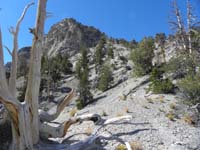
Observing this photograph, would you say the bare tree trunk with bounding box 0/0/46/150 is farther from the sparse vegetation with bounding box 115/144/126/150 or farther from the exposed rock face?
the exposed rock face

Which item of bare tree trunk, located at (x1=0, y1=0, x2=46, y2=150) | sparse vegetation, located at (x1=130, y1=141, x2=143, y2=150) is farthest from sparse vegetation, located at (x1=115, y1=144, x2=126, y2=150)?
bare tree trunk, located at (x1=0, y1=0, x2=46, y2=150)

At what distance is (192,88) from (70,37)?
248ft

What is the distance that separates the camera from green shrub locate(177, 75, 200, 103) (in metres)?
16.7

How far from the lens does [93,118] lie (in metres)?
13.7

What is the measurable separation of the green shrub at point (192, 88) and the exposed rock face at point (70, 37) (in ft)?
216

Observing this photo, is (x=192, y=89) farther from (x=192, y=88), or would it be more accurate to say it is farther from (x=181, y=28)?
(x=181, y=28)

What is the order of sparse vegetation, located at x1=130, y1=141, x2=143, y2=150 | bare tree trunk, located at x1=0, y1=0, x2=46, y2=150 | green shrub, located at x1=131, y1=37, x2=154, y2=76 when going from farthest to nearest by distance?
green shrub, located at x1=131, y1=37, x2=154, y2=76, sparse vegetation, located at x1=130, y1=141, x2=143, y2=150, bare tree trunk, located at x1=0, y1=0, x2=46, y2=150

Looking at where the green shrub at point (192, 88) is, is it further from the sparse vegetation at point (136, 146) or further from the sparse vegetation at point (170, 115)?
the sparse vegetation at point (136, 146)

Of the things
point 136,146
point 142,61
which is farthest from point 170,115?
point 142,61

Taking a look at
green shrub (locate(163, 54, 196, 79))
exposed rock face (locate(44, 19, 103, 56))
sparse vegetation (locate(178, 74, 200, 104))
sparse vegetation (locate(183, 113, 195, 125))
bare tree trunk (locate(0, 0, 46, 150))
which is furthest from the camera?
exposed rock face (locate(44, 19, 103, 56))

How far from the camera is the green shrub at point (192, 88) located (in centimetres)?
1669

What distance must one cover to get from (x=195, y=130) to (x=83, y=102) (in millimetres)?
17979

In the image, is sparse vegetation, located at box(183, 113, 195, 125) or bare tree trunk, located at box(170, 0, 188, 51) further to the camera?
bare tree trunk, located at box(170, 0, 188, 51)

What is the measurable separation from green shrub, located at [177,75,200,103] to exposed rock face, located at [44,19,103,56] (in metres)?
65.9
